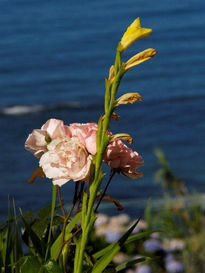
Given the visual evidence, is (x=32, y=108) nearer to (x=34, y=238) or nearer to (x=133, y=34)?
(x=34, y=238)

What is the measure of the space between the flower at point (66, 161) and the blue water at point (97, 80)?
2786 millimetres

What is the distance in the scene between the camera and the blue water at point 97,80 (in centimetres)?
452

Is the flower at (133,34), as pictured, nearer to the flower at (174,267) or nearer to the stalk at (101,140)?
the stalk at (101,140)

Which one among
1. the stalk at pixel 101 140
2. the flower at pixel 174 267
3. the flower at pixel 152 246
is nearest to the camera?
the stalk at pixel 101 140

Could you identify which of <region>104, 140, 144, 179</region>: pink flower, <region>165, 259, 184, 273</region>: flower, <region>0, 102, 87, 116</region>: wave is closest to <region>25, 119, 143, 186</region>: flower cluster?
<region>104, 140, 144, 179</region>: pink flower

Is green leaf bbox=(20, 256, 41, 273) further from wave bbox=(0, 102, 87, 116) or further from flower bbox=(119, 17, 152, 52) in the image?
wave bbox=(0, 102, 87, 116)

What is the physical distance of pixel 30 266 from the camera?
1.39 metres

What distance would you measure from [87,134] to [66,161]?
62 mm

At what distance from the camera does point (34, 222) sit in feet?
5.39

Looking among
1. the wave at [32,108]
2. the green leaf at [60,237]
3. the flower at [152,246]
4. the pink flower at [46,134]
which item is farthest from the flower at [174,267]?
the wave at [32,108]

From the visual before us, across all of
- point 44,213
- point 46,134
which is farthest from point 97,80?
point 46,134

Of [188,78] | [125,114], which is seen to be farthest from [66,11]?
[125,114]

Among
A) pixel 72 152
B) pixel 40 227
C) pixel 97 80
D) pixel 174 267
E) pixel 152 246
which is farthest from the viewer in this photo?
pixel 97 80

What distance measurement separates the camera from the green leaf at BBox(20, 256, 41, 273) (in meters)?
1.38
